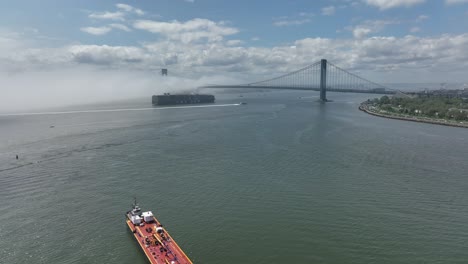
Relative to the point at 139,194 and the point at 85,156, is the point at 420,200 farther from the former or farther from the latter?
the point at 85,156

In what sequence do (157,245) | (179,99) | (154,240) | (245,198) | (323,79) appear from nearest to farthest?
(157,245), (154,240), (245,198), (179,99), (323,79)

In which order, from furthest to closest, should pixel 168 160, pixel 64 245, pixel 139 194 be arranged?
pixel 168 160 → pixel 139 194 → pixel 64 245

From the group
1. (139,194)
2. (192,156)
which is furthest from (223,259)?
(192,156)

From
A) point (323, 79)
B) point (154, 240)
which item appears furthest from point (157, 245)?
point (323, 79)

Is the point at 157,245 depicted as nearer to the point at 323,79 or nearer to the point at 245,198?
the point at 245,198

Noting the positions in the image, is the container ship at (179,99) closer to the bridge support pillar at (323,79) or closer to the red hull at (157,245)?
the bridge support pillar at (323,79)
